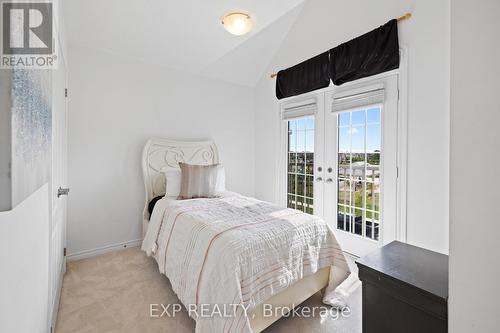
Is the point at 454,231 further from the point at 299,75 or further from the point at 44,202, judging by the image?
the point at 299,75

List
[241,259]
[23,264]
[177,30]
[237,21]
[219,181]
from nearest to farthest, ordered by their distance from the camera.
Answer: [23,264] < [241,259] < [237,21] < [177,30] < [219,181]

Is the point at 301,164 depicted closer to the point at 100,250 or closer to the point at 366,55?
the point at 366,55

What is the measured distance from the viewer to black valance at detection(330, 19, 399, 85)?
229 cm

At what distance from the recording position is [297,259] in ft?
5.36

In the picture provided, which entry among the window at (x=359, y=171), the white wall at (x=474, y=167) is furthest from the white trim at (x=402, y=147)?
the white wall at (x=474, y=167)

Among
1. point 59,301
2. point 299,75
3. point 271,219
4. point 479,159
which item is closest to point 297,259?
point 271,219

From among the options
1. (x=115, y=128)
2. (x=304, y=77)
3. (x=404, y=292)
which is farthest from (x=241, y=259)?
(x=304, y=77)

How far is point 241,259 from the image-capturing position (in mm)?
1354

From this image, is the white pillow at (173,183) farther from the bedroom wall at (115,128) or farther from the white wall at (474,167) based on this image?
the white wall at (474,167)

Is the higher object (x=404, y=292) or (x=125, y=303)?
(x=404, y=292)

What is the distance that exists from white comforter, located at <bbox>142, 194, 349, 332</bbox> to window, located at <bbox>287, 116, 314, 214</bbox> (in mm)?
1340

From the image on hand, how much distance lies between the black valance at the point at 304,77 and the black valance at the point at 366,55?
0.12 meters

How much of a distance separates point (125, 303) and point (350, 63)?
324 centimetres

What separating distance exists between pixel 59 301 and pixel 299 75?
3.57m
